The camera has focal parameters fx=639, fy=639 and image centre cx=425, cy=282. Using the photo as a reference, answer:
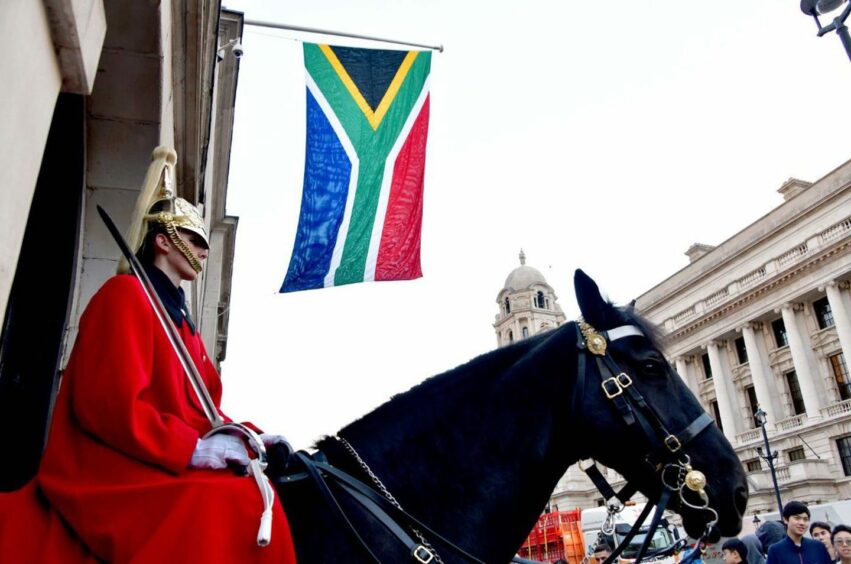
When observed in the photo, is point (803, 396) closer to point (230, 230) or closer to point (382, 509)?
point (230, 230)

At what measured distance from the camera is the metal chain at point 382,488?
2.53 meters

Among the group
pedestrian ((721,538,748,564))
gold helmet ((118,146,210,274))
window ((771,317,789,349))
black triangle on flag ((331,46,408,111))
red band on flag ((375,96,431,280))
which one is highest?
window ((771,317,789,349))

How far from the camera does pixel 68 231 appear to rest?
174 inches

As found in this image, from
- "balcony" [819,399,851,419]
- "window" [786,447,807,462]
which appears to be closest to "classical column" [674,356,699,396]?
"window" [786,447,807,462]

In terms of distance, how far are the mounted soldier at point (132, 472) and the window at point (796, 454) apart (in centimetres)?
4575

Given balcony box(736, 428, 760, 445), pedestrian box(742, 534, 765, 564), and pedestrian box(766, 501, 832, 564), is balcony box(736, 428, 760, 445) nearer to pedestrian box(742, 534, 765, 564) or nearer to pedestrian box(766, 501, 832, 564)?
pedestrian box(742, 534, 765, 564)

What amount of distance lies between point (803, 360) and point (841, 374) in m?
2.32

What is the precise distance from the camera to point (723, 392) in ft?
158

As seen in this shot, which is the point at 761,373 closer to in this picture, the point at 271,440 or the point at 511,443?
the point at 511,443

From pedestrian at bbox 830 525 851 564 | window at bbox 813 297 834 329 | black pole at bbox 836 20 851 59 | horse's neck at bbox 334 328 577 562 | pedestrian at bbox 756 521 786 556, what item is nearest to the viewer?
horse's neck at bbox 334 328 577 562

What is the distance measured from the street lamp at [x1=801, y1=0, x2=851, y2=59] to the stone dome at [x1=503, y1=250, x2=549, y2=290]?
292 ft

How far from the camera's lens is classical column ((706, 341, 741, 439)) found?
46.5 meters

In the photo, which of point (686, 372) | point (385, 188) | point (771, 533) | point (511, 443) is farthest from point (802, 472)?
point (511, 443)

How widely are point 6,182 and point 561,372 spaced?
2426 mm
